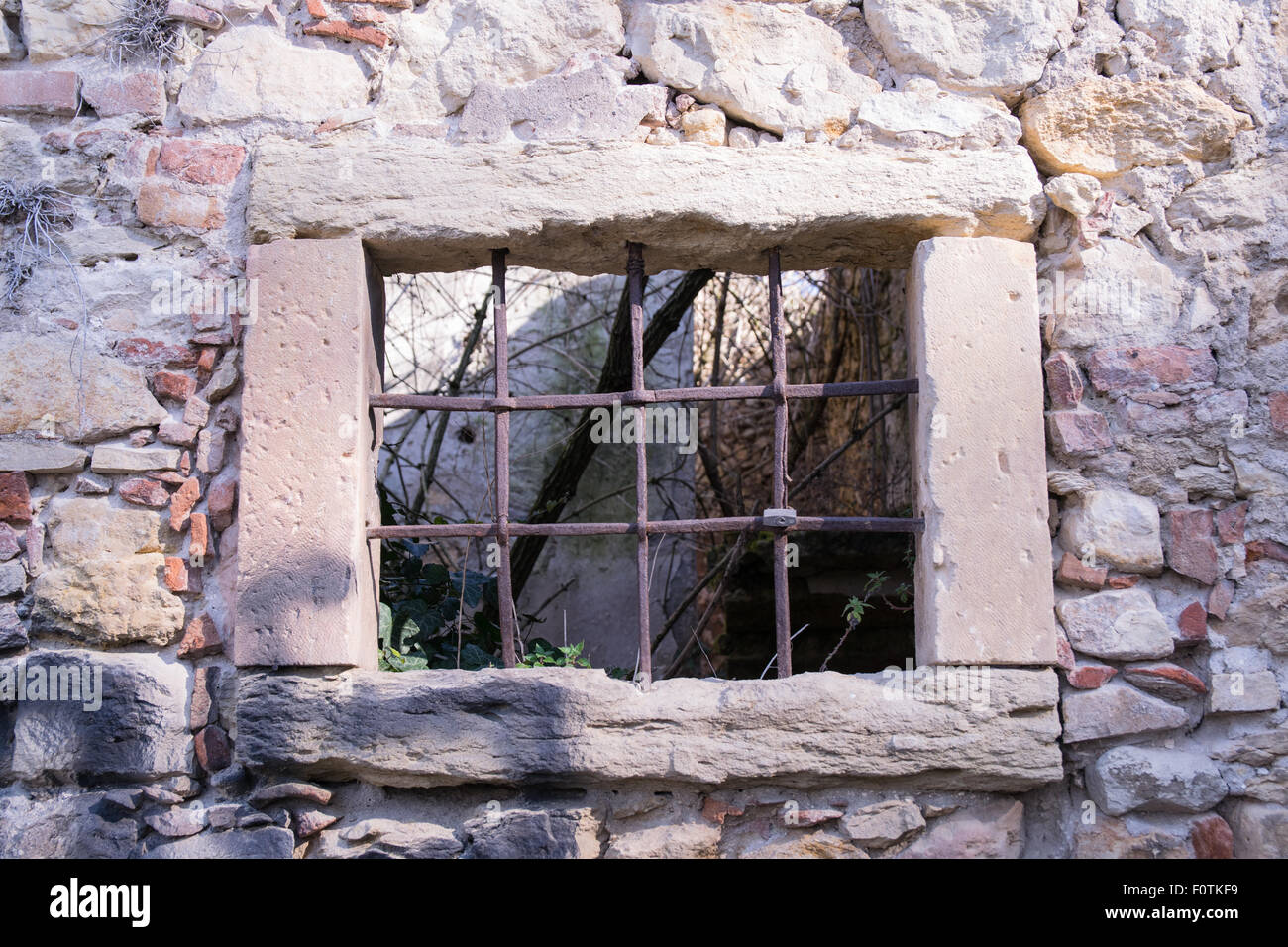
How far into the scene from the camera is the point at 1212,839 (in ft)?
6.48

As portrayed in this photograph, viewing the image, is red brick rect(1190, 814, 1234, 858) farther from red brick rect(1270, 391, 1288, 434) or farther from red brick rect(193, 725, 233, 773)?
red brick rect(193, 725, 233, 773)

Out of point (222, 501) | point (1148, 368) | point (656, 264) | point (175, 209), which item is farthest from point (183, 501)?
point (1148, 368)

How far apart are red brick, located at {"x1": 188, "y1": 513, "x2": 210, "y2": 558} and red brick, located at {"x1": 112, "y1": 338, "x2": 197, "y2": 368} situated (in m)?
0.33

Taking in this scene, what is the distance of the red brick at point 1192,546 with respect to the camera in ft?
6.75

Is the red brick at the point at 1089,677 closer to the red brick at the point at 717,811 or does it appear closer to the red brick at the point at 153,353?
the red brick at the point at 717,811

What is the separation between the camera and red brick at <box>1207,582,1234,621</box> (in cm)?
204

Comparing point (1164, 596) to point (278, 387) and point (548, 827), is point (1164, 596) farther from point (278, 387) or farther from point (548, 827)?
point (278, 387)

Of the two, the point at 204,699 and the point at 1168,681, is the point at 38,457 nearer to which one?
the point at 204,699

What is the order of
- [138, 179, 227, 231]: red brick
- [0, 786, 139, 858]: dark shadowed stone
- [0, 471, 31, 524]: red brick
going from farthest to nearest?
[138, 179, 227, 231]: red brick, [0, 471, 31, 524]: red brick, [0, 786, 139, 858]: dark shadowed stone

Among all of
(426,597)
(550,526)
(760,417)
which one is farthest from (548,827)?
(760,417)

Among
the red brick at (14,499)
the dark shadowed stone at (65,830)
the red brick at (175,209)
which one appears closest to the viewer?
the dark shadowed stone at (65,830)

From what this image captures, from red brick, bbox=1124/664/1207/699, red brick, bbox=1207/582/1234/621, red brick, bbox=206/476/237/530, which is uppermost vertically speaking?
red brick, bbox=206/476/237/530

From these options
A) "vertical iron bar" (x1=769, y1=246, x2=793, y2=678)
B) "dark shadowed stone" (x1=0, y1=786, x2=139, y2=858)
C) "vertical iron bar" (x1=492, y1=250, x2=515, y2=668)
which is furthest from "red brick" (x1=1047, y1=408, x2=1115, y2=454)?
"dark shadowed stone" (x1=0, y1=786, x2=139, y2=858)

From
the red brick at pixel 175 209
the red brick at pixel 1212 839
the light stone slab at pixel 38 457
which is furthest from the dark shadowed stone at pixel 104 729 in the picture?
the red brick at pixel 1212 839
